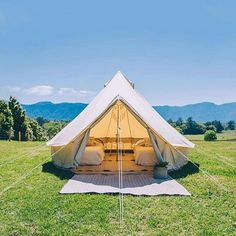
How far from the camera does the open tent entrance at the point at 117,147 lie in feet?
24.7

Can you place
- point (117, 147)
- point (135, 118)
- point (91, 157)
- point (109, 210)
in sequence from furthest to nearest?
1. point (117, 147)
2. point (91, 157)
3. point (135, 118)
4. point (109, 210)

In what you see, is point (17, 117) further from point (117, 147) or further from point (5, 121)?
point (117, 147)

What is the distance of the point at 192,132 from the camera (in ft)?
148

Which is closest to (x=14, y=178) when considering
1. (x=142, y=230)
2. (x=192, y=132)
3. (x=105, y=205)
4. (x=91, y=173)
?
(x=91, y=173)

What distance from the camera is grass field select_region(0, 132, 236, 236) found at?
13.6 ft

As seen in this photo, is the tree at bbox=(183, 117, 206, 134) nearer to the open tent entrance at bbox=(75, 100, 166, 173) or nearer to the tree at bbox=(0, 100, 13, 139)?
the tree at bbox=(0, 100, 13, 139)

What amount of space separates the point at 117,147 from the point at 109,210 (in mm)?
5825

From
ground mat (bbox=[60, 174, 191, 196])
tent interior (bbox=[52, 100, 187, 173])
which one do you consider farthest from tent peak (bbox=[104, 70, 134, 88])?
Result: ground mat (bbox=[60, 174, 191, 196])

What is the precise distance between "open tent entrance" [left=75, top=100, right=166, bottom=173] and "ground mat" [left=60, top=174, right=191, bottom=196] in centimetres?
60

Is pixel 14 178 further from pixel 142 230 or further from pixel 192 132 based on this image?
pixel 192 132

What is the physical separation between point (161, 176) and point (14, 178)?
10.4 ft

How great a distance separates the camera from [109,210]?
15.8 feet

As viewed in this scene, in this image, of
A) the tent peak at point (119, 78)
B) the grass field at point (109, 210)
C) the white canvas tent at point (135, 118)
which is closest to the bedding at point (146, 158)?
the white canvas tent at point (135, 118)

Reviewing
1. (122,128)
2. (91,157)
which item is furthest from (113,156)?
(91,157)
